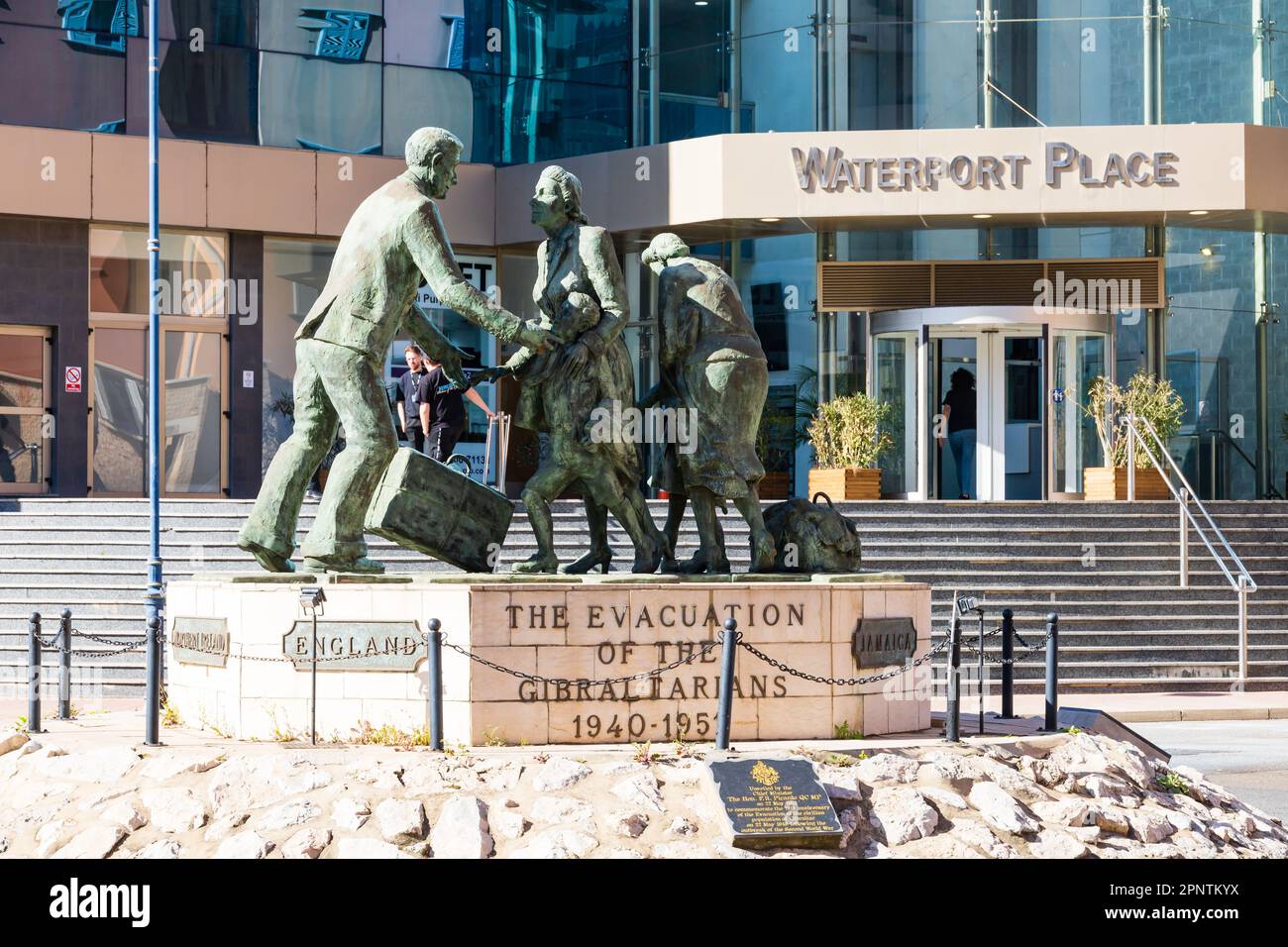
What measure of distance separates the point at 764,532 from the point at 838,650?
4.19 feet

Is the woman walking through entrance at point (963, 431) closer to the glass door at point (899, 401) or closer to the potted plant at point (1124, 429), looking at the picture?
the glass door at point (899, 401)

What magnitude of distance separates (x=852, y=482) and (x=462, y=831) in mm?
16608

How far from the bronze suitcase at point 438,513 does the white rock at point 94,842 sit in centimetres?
296

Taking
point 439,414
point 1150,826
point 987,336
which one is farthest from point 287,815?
point 987,336

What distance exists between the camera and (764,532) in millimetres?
12445

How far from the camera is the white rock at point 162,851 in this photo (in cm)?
890

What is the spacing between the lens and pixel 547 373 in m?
11.9

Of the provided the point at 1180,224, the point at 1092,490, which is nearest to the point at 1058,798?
the point at 1092,490

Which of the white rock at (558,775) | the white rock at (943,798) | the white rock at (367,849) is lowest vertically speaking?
the white rock at (367,849)

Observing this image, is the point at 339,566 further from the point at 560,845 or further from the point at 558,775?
the point at 560,845

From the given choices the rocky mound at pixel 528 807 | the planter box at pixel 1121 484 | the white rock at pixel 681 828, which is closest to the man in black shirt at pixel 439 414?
the planter box at pixel 1121 484

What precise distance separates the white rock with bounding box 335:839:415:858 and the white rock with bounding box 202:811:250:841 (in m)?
0.60

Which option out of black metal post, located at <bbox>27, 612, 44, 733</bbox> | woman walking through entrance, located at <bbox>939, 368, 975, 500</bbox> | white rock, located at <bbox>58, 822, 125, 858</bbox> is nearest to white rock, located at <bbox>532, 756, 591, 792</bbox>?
white rock, located at <bbox>58, 822, 125, 858</bbox>

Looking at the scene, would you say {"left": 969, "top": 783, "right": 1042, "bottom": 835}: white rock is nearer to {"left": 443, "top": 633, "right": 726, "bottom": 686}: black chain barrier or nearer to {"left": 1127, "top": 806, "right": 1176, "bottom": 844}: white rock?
{"left": 1127, "top": 806, "right": 1176, "bottom": 844}: white rock
